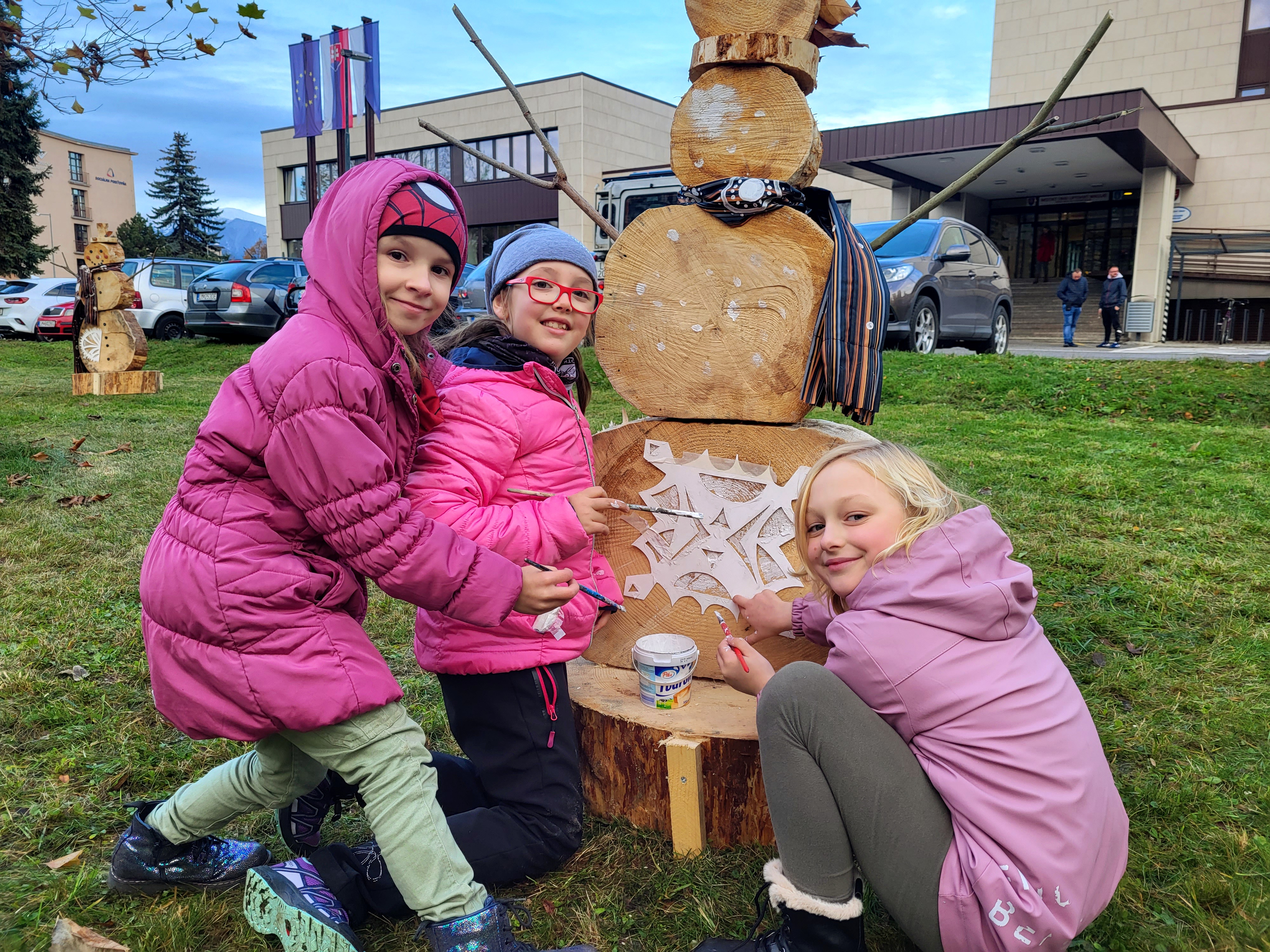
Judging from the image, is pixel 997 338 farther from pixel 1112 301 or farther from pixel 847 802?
pixel 847 802

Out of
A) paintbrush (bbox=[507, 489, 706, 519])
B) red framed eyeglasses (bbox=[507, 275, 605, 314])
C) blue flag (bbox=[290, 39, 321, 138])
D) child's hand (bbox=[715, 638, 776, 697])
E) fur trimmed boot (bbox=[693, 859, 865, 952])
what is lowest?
fur trimmed boot (bbox=[693, 859, 865, 952])

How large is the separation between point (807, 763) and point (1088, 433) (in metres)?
5.80

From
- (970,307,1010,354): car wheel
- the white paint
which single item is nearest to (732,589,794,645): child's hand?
the white paint

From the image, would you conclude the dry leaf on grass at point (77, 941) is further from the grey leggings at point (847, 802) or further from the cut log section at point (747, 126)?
the cut log section at point (747, 126)

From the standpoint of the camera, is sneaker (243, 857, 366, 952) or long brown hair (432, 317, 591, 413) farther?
long brown hair (432, 317, 591, 413)

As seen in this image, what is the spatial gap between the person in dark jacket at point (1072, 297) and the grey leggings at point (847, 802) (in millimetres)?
15686

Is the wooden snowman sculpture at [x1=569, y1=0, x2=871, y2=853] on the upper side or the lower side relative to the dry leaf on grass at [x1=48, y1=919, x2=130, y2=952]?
upper

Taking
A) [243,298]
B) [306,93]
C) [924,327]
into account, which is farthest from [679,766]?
→ [306,93]

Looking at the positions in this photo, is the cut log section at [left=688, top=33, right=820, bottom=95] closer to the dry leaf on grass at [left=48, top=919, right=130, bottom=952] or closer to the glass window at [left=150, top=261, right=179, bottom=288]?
the dry leaf on grass at [left=48, top=919, right=130, bottom=952]

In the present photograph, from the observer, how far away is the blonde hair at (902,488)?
1.71 meters

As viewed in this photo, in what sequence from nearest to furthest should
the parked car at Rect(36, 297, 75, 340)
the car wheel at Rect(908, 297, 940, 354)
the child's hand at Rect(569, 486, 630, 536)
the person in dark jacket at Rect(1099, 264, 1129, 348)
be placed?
the child's hand at Rect(569, 486, 630, 536)
the car wheel at Rect(908, 297, 940, 354)
the person in dark jacket at Rect(1099, 264, 1129, 348)
the parked car at Rect(36, 297, 75, 340)

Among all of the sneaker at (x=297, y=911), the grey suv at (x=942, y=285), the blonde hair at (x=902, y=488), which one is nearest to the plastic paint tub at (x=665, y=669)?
the blonde hair at (x=902, y=488)

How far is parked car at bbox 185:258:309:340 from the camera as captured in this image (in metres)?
12.4

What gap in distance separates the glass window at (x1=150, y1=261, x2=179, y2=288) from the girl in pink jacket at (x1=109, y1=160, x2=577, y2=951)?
1471cm
